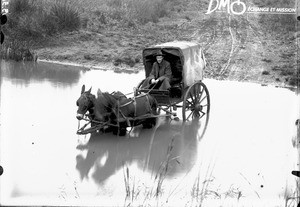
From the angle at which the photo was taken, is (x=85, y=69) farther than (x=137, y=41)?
No

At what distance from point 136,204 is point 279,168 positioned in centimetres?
310

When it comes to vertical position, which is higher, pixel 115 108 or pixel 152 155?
pixel 115 108

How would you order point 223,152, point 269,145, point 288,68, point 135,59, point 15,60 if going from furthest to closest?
1. point 135,59
2. point 288,68
3. point 15,60
4. point 269,145
5. point 223,152

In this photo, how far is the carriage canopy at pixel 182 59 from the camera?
31.2ft

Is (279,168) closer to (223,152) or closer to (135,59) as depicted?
(223,152)

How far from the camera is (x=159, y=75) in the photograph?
9570 millimetres

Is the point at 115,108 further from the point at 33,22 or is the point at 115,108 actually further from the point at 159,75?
the point at 33,22

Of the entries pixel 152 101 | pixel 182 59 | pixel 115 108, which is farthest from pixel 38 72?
pixel 115 108

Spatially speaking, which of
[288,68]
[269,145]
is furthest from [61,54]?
[269,145]

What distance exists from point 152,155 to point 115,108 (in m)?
1.05

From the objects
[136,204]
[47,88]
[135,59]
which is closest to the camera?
[136,204]

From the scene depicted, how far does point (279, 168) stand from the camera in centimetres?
658

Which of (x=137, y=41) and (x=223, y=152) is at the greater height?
(x=137, y=41)

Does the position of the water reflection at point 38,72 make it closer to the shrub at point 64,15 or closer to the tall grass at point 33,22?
the tall grass at point 33,22
